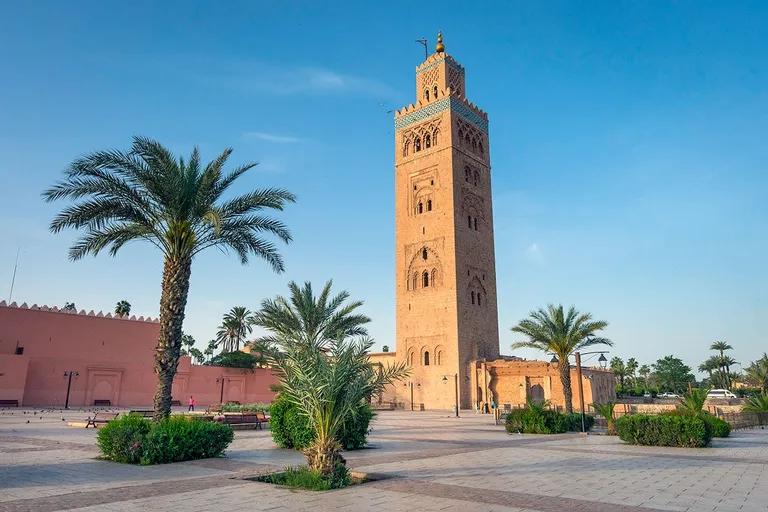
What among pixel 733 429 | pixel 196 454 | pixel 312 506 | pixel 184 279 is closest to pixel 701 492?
pixel 312 506

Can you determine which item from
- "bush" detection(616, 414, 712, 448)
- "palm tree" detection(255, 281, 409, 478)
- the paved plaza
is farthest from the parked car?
"palm tree" detection(255, 281, 409, 478)

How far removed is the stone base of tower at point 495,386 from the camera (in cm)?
3481

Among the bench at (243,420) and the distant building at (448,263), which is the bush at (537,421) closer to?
the bench at (243,420)

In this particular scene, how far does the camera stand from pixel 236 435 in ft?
52.2

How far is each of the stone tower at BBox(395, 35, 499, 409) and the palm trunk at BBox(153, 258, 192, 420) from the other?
2678cm

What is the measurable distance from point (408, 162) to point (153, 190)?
33.0m

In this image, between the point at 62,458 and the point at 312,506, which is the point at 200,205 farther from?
the point at 312,506

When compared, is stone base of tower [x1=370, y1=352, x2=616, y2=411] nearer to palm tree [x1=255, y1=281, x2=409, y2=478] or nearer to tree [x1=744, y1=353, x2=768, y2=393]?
tree [x1=744, y1=353, x2=768, y2=393]

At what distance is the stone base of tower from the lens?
3481 centimetres

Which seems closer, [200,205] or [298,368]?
[298,368]

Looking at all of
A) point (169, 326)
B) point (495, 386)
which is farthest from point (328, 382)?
point (495, 386)

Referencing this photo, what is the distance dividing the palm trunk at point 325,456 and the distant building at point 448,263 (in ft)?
95.7

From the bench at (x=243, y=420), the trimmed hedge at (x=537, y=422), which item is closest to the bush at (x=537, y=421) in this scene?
the trimmed hedge at (x=537, y=422)

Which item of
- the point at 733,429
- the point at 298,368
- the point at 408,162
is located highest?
the point at 408,162
